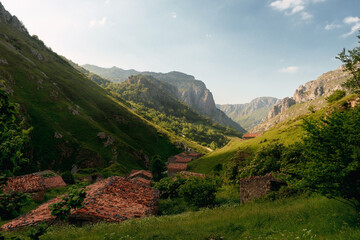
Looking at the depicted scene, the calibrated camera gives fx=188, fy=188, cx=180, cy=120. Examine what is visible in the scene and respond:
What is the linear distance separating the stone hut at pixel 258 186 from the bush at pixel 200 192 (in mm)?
3784

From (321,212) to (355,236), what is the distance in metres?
3.98

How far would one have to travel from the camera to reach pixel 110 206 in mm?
18016

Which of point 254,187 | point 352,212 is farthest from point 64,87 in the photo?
→ point 352,212

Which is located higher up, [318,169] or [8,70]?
[8,70]

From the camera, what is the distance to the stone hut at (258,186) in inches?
711

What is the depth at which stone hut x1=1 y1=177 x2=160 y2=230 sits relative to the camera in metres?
15.4

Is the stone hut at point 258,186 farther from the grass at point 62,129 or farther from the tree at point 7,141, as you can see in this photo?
the grass at point 62,129

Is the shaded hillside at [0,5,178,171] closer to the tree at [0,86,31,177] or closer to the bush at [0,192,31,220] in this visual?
the tree at [0,86,31,177]

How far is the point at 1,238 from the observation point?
3.89 meters

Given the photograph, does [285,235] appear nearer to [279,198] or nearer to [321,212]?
[321,212]

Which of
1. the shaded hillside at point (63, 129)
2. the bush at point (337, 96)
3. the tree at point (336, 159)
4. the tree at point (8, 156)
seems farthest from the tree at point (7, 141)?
the bush at point (337, 96)

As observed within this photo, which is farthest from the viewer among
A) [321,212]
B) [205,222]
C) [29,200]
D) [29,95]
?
[29,95]

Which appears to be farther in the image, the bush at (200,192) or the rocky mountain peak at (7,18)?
the rocky mountain peak at (7,18)

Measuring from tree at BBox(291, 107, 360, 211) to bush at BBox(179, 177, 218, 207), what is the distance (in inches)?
513
